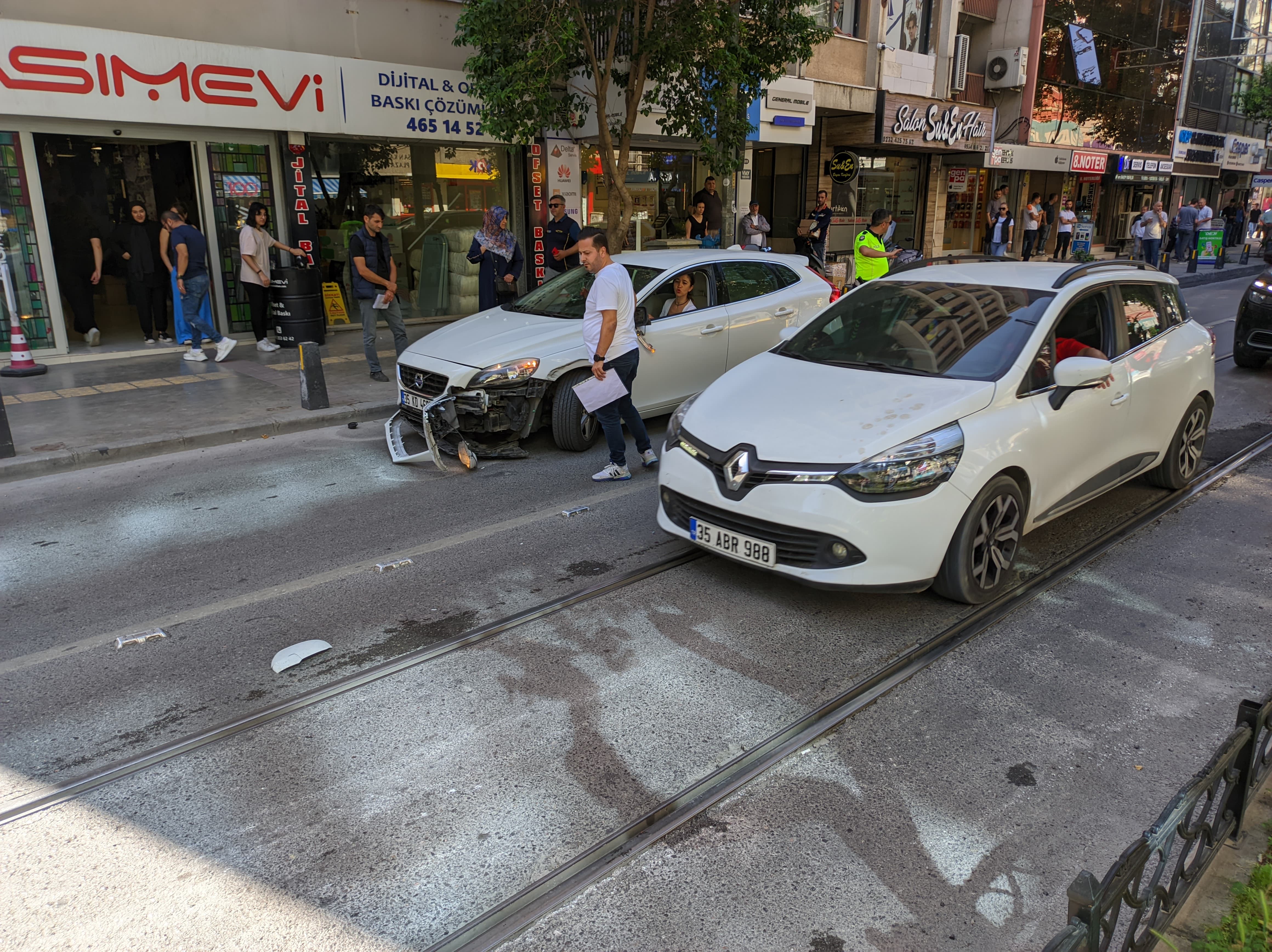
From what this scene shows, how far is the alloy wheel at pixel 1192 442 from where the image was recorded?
263 inches

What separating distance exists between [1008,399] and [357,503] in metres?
4.56

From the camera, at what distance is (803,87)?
18.8 metres

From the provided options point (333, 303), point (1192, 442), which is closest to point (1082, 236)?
point (333, 303)

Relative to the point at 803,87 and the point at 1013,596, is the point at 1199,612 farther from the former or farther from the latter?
the point at 803,87

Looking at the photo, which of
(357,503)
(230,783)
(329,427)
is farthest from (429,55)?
(230,783)

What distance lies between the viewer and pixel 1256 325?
11438mm

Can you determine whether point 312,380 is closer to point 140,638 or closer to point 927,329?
point 140,638

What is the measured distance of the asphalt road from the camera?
114 inches

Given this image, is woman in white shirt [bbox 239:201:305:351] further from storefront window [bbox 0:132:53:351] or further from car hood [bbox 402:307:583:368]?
car hood [bbox 402:307:583:368]

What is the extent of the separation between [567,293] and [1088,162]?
27.3 m

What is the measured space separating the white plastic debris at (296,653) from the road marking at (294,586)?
722mm

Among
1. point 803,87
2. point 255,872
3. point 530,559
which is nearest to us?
point 255,872

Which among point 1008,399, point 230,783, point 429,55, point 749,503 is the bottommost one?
point 230,783

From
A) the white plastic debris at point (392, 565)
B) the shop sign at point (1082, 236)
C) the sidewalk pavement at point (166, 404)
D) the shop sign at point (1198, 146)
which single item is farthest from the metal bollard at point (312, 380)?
the shop sign at point (1198, 146)
